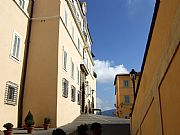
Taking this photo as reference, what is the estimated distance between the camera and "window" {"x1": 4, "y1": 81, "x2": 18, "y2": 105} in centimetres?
1262

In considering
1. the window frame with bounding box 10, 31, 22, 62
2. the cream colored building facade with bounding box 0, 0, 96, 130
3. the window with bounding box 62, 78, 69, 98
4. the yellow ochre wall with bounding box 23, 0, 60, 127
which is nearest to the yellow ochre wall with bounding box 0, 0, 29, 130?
the cream colored building facade with bounding box 0, 0, 96, 130

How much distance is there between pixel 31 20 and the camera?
1684cm

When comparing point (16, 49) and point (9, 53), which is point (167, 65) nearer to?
point (9, 53)

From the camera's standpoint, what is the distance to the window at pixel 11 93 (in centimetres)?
1262

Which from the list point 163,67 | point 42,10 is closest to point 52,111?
point 42,10

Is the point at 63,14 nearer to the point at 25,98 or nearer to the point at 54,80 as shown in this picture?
the point at 54,80

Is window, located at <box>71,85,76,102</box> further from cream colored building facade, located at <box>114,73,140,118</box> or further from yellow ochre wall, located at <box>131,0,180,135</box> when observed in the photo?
cream colored building facade, located at <box>114,73,140,118</box>

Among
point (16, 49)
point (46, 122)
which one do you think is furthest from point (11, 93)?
point (16, 49)

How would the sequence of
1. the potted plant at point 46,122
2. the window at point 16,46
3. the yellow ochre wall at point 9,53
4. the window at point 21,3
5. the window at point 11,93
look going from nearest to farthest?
the yellow ochre wall at point 9,53
the window at point 11,93
the potted plant at point 46,122
the window at point 16,46
the window at point 21,3

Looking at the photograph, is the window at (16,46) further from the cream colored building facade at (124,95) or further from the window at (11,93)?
A: the cream colored building facade at (124,95)

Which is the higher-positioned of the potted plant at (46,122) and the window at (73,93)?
the window at (73,93)

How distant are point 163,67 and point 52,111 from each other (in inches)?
432

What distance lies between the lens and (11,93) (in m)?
13.3

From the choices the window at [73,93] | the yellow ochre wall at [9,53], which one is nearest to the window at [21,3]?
the yellow ochre wall at [9,53]
